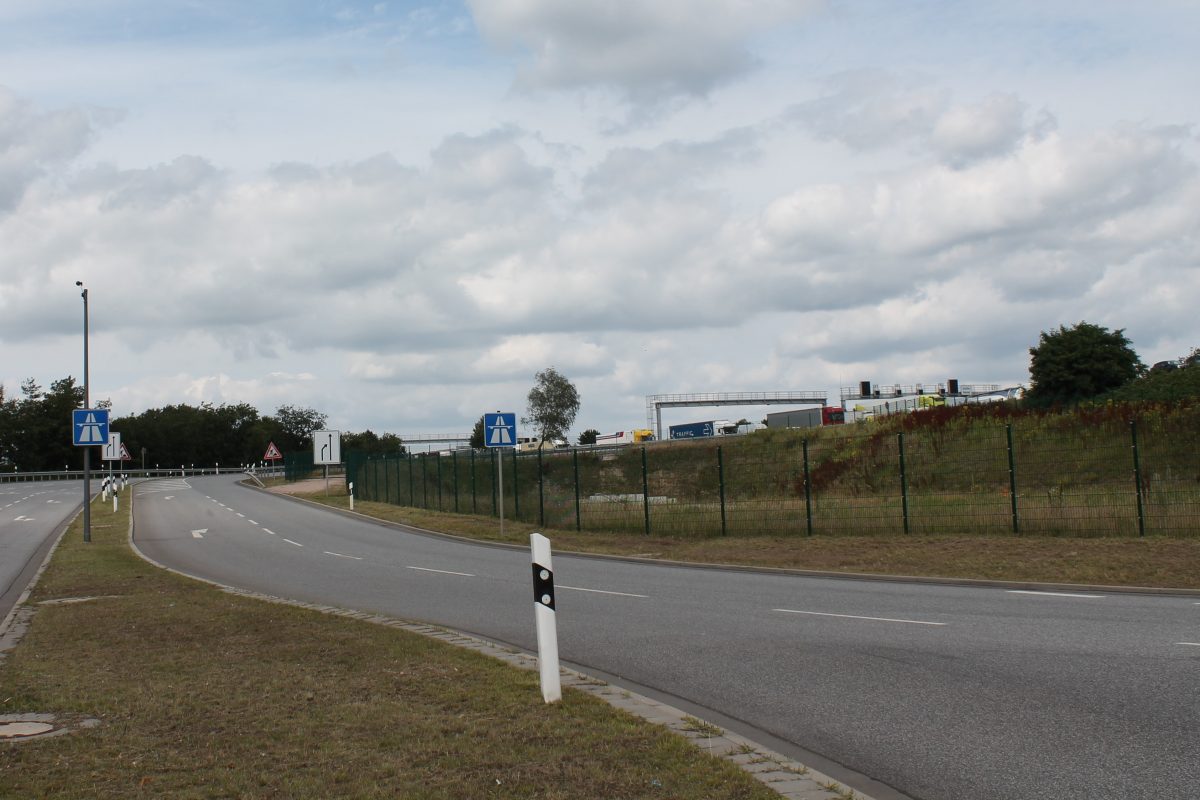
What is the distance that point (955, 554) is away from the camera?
1998 centimetres

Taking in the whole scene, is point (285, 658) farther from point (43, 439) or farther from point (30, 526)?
point (43, 439)

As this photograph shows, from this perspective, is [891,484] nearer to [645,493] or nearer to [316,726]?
[645,493]

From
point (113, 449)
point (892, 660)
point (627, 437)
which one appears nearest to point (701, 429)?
point (627, 437)

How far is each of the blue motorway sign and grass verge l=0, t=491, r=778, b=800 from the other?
16.5 metres

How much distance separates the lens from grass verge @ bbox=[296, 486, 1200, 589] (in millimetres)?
17141

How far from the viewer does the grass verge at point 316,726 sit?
5809mm

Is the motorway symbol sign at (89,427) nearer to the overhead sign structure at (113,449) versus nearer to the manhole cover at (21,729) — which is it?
the overhead sign structure at (113,449)

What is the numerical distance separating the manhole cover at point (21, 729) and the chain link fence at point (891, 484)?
18255 mm

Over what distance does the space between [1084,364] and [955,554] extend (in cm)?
4155

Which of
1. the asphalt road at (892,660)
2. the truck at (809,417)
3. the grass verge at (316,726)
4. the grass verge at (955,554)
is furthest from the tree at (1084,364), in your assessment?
the grass verge at (316,726)

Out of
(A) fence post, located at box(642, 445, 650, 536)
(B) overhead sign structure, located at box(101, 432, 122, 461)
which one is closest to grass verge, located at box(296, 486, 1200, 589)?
(A) fence post, located at box(642, 445, 650, 536)

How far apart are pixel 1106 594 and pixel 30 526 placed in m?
34.6

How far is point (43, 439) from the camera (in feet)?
407

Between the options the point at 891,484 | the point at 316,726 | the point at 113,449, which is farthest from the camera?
the point at 113,449
